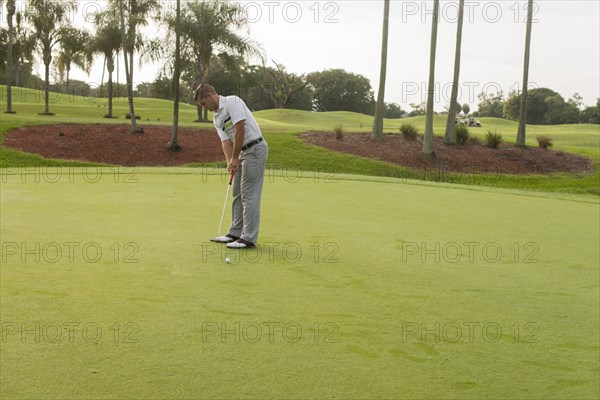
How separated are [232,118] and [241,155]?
0.45 m

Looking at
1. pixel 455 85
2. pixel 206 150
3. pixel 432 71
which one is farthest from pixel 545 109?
pixel 206 150

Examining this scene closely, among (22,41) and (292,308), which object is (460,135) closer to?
(292,308)

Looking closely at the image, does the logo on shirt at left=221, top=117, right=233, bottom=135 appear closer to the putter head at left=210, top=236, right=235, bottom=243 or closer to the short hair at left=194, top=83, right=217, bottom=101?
the short hair at left=194, top=83, right=217, bottom=101

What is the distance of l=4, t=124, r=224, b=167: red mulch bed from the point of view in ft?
79.3

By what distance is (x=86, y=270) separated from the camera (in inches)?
214

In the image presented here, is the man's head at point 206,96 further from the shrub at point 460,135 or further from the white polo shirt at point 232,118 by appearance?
the shrub at point 460,135

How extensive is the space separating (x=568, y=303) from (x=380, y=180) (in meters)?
11.2

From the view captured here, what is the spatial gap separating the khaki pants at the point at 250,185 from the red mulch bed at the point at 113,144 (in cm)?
1705

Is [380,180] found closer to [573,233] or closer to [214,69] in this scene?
[573,233]

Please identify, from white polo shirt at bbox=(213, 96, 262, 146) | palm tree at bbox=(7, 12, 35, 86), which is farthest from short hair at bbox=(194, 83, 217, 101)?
Result: palm tree at bbox=(7, 12, 35, 86)

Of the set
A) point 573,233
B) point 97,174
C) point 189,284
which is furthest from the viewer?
point 97,174

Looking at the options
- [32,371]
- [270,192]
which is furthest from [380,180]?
[32,371]

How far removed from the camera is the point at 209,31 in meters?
39.3

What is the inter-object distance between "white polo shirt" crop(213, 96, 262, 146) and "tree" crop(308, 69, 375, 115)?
82883mm
